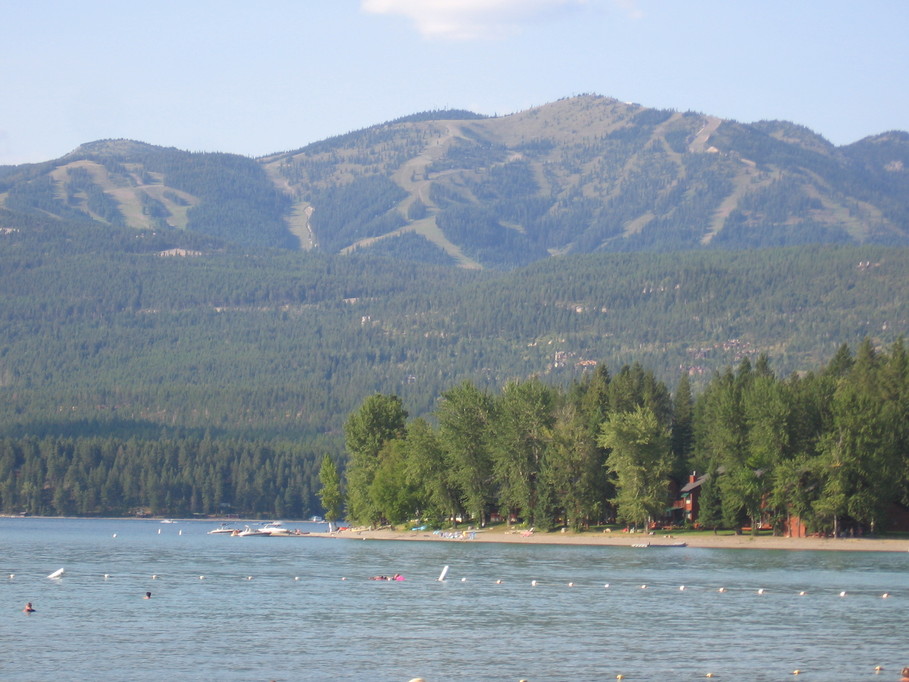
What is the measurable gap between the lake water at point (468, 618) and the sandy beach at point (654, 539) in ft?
10.2

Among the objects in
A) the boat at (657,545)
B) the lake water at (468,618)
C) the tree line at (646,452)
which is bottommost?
the boat at (657,545)

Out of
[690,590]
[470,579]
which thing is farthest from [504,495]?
[690,590]

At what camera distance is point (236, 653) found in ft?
214

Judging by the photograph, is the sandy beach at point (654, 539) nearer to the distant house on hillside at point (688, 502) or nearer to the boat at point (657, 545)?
the boat at point (657, 545)

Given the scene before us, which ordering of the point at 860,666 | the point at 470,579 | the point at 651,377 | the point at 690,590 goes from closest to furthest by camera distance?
the point at 860,666
the point at 690,590
the point at 470,579
the point at 651,377

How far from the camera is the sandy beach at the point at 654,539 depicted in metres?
123

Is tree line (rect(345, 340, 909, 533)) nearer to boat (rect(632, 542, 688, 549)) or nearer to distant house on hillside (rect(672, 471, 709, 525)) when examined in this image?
distant house on hillside (rect(672, 471, 709, 525))

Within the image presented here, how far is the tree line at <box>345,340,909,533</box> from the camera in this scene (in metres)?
124

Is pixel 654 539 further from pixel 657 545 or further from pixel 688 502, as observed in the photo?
pixel 688 502

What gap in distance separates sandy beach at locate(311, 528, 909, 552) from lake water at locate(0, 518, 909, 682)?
312 centimetres

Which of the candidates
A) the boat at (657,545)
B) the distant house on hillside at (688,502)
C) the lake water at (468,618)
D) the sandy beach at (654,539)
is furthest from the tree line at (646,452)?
the lake water at (468,618)

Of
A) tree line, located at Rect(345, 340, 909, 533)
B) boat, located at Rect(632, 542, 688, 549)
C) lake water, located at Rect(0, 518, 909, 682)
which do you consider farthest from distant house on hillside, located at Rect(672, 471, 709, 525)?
lake water, located at Rect(0, 518, 909, 682)

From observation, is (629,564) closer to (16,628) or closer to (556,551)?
(556,551)

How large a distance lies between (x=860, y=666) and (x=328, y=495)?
4710 inches
